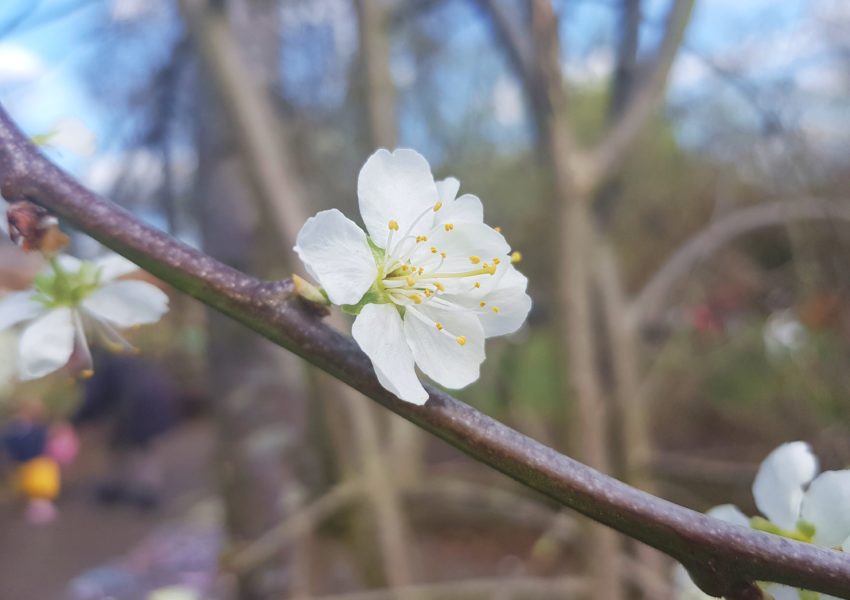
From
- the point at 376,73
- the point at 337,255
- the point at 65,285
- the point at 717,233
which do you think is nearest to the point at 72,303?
the point at 65,285

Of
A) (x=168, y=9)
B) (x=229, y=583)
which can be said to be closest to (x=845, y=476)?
(x=229, y=583)

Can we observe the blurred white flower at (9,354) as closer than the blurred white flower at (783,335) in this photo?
Yes

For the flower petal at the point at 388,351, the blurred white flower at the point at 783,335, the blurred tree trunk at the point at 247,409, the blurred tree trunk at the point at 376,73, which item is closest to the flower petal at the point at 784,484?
the flower petal at the point at 388,351

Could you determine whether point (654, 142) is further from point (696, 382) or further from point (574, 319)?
point (574, 319)

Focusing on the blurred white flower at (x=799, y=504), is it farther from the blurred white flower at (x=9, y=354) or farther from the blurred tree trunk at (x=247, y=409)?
the blurred tree trunk at (x=247, y=409)

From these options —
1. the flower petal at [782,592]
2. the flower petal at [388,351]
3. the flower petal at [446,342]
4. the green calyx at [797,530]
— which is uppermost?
the flower petal at [446,342]

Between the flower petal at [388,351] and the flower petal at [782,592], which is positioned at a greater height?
the flower petal at [388,351]
